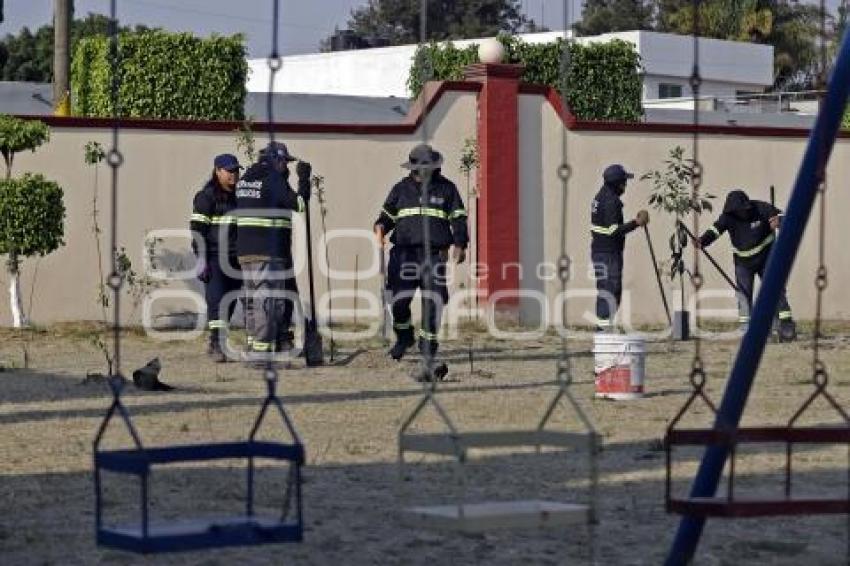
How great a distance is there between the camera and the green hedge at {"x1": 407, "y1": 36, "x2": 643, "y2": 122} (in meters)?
27.4

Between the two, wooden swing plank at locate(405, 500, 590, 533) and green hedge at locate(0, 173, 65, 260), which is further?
green hedge at locate(0, 173, 65, 260)

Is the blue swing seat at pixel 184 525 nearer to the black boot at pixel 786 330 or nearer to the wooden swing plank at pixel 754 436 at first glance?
the wooden swing plank at pixel 754 436

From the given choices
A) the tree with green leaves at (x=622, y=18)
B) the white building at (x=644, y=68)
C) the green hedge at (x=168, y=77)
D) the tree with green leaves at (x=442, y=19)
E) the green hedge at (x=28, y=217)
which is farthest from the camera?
the tree with green leaves at (x=622, y=18)

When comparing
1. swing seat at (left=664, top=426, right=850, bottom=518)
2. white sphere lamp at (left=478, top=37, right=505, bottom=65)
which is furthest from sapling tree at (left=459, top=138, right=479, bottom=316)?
swing seat at (left=664, top=426, right=850, bottom=518)

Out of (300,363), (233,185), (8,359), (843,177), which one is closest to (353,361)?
(300,363)

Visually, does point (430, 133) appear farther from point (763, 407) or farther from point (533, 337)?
point (763, 407)

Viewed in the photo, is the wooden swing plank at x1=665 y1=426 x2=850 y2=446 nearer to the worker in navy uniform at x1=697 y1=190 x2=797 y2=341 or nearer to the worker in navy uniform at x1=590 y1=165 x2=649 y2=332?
the worker in navy uniform at x1=590 y1=165 x2=649 y2=332

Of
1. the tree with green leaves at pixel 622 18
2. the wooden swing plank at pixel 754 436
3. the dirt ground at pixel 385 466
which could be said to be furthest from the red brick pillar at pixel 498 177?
the tree with green leaves at pixel 622 18

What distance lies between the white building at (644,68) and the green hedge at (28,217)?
2632cm

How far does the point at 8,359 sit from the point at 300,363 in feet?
9.50

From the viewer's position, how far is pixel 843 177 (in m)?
27.2

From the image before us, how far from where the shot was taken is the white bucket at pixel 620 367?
47.6 ft

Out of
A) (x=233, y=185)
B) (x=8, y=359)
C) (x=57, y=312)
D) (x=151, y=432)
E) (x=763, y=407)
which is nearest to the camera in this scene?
(x=151, y=432)

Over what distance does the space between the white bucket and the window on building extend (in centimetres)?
4088
